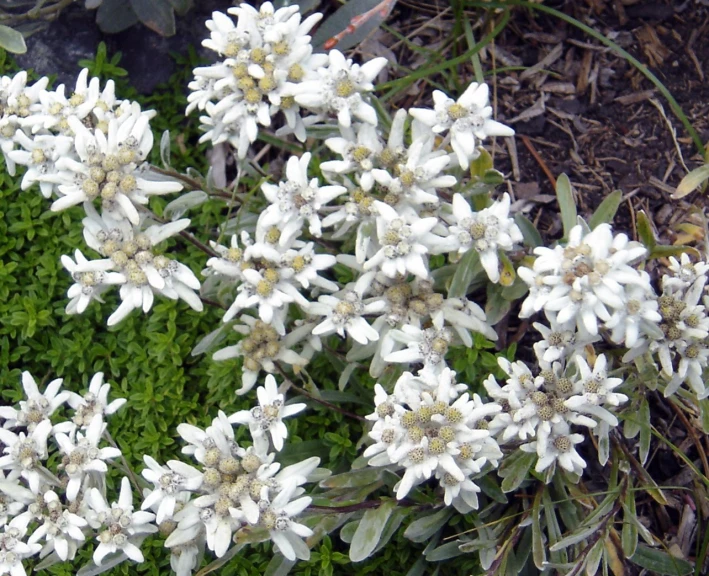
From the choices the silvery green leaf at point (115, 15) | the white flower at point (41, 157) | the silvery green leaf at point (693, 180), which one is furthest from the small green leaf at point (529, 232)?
the silvery green leaf at point (115, 15)

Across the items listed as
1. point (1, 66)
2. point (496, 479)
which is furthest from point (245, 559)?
point (1, 66)

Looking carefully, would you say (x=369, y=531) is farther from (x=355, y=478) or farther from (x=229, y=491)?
(x=229, y=491)

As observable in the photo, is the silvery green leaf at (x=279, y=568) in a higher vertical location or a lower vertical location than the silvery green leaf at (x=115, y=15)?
lower

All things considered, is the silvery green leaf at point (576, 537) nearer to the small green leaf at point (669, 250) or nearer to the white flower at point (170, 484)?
the small green leaf at point (669, 250)

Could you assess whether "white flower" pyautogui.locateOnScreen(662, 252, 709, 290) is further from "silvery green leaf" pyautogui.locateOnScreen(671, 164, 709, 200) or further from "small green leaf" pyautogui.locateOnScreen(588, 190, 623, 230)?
"silvery green leaf" pyautogui.locateOnScreen(671, 164, 709, 200)

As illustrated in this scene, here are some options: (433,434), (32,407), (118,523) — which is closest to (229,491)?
(118,523)

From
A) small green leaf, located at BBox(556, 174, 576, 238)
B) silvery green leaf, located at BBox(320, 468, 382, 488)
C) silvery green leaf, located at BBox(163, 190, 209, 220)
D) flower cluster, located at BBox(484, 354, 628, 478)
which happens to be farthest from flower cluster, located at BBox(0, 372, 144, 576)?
small green leaf, located at BBox(556, 174, 576, 238)
